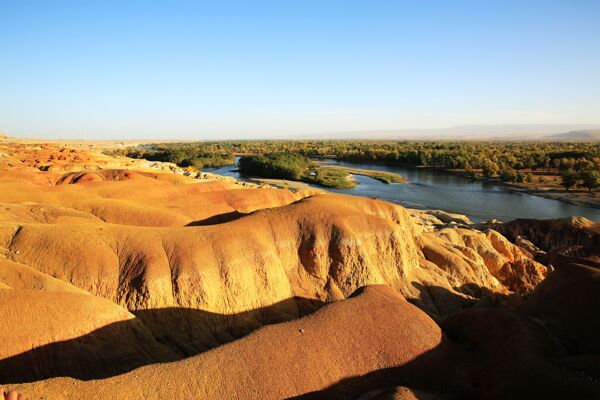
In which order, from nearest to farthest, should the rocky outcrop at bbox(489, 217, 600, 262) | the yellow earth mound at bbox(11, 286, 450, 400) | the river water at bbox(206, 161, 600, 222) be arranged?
the yellow earth mound at bbox(11, 286, 450, 400) → the rocky outcrop at bbox(489, 217, 600, 262) → the river water at bbox(206, 161, 600, 222)

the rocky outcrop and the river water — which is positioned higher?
the rocky outcrop

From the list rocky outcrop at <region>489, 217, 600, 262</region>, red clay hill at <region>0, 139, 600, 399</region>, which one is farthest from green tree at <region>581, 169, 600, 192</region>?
red clay hill at <region>0, 139, 600, 399</region>

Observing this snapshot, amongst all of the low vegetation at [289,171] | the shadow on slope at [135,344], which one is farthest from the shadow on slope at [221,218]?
the low vegetation at [289,171]

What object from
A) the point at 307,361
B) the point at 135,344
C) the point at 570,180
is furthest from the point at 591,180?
the point at 135,344

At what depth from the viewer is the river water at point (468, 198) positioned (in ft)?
171

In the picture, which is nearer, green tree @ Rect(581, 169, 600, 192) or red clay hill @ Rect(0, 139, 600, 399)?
red clay hill @ Rect(0, 139, 600, 399)

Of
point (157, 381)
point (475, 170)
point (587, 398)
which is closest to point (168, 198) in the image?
point (157, 381)

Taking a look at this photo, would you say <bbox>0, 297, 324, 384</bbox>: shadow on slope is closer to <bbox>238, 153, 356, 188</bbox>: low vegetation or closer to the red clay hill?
the red clay hill

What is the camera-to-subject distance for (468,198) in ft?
203

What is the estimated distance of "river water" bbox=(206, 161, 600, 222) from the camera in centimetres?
5225

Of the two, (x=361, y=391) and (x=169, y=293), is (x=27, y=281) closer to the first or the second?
(x=169, y=293)

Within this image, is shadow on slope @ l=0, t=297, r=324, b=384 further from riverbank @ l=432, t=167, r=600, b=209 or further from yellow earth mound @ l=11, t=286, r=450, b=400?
riverbank @ l=432, t=167, r=600, b=209

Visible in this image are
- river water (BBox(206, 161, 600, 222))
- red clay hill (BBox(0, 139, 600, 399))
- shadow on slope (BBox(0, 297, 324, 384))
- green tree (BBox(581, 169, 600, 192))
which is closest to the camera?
red clay hill (BBox(0, 139, 600, 399))

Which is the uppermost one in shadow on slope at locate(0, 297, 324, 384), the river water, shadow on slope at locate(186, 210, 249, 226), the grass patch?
shadow on slope at locate(186, 210, 249, 226)
